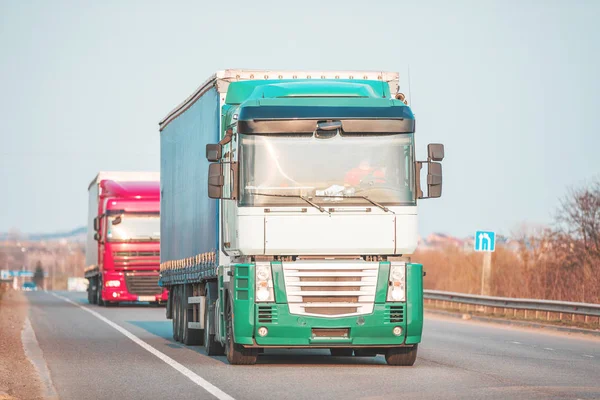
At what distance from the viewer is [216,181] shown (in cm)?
1562

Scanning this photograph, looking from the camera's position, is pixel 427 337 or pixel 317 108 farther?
pixel 427 337

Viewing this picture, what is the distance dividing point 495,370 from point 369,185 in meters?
2.97

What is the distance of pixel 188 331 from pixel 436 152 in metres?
7.41

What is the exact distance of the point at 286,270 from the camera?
1560 cm

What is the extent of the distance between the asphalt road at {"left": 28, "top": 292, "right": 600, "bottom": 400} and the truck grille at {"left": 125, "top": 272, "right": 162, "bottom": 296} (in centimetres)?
1510

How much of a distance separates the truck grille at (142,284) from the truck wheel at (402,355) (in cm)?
2386

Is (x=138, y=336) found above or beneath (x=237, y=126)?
beneath

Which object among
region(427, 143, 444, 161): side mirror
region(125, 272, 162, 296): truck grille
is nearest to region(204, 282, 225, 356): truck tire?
region(427, 143, 444, 161): side mirror

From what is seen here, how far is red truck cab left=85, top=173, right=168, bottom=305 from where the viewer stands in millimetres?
39312

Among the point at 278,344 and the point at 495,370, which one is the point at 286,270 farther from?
the point at 495,370

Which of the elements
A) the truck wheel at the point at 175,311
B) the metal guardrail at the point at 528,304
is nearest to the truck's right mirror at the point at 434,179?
the truck wheel at the point at 175,311

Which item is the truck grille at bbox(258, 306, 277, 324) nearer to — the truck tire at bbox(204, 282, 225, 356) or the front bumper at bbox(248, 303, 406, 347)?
the front bumper at bbox(248, 303, 406, 347)

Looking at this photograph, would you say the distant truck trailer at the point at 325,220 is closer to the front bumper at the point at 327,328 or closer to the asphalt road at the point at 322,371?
the front bumper at the point at 327,328

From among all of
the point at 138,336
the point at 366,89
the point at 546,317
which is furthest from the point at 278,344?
the point at 546,317
